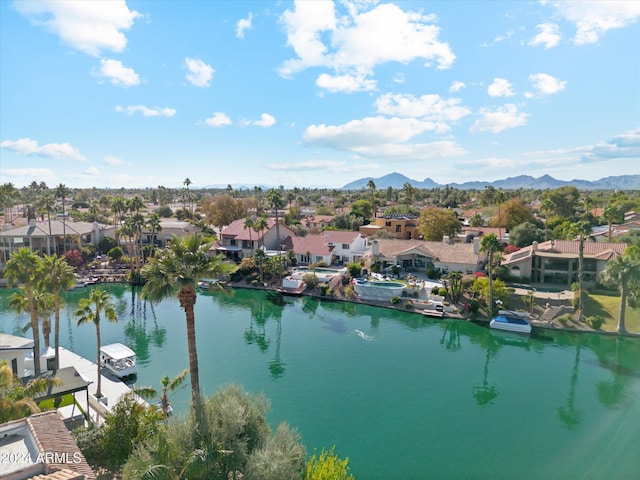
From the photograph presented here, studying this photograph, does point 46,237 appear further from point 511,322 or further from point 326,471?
point 326,471

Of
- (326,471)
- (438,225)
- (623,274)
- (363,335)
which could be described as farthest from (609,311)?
(326,471)

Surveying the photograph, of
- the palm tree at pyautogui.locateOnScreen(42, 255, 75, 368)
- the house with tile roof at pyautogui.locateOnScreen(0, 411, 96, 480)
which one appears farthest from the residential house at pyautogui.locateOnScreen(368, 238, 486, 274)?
the house with tile roof at pyautogui.locateOnScreen(0, 411, 96, 480)

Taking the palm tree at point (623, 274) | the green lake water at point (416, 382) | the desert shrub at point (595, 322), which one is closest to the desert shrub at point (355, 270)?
the green lake water at point (416, 382)

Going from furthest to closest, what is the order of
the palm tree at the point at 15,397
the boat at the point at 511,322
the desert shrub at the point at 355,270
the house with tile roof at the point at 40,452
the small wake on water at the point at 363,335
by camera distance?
1. the desert shrub at the point at 355,270
2. the boat at the point at 511,322
3. the small wake on water at the point at 363,335
4. the palm tree at the point at 15,397
5. the house with tile roof at the point at 40,452

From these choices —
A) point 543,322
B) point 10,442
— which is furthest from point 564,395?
point 10,442

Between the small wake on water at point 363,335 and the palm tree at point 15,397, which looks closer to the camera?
the palm tree at point 15,397

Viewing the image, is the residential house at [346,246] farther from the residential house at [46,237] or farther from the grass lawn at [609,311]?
the residential house at [46,237]

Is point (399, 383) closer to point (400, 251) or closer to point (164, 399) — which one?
point (164, 399)
